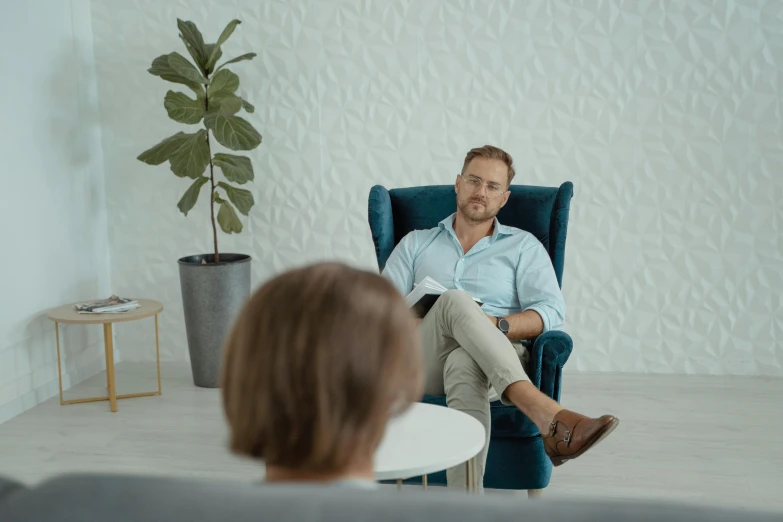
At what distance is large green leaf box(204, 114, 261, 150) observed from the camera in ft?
12.8

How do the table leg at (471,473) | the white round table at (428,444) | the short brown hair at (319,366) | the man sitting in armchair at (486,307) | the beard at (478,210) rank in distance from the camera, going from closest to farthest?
the short brown hair at (319,366) < the white round table at (428,444) < the table leg at (471,473) < the man sitting in armchair at (486,307) < the beard at (478,210)

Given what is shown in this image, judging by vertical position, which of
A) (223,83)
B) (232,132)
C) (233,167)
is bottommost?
(233,167)

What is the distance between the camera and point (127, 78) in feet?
14.7

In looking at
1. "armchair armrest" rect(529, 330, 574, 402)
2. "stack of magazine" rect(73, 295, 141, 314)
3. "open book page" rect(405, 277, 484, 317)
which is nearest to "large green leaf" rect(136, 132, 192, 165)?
"stack of magazine" rect(73, 295, 141, 314)

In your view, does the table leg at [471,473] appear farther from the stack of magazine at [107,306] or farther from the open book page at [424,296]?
the stack of magazine at [107,306]

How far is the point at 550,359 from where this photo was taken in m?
2.59

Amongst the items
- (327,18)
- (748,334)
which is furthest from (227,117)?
(748,334)

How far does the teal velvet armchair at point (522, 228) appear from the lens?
2.58 metres

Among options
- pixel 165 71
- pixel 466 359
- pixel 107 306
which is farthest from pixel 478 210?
pixel 107 306

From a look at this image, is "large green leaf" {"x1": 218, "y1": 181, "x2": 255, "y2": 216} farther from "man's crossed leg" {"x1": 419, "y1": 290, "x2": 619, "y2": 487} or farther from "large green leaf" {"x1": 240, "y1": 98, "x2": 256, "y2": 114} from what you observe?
"man's crossed leg" {"x1": 419, "y1": 290, "x2": 619, "y2": 487}

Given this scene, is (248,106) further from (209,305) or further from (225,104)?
(209,305)

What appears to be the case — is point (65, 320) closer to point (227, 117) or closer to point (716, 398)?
point (227, 117)

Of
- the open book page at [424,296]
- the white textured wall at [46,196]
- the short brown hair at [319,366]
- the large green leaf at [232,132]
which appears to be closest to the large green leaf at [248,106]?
the large green leaf at [232,132]

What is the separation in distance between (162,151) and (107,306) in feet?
2.63
